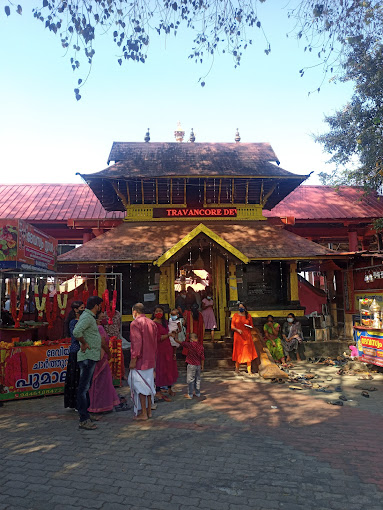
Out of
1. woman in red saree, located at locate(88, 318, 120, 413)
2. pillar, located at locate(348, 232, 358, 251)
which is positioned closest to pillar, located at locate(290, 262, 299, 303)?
pillar, located at locate(348, 232, 358, 251)

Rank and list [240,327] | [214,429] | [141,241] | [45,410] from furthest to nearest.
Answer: [141,241], [240,327], [45,410], [214,429]

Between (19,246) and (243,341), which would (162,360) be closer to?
(243,341)

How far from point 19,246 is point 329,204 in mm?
15614

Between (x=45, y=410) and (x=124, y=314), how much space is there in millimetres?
5825

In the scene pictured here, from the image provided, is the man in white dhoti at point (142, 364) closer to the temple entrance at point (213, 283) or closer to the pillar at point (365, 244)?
the temple entrance at point (213, 283)

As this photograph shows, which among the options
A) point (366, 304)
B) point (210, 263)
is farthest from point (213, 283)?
point (366, 304)

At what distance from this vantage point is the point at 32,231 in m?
8.32

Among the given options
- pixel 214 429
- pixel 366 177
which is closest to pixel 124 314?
pixel 214 429

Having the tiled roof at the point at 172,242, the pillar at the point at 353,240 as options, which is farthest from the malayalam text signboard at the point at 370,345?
the pillar at the point at 353,240

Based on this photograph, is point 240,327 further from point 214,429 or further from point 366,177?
point 366,177

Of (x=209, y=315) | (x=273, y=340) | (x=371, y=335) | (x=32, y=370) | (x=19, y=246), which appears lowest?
(x=32, y=370)

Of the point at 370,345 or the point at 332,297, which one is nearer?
the point at 370,345

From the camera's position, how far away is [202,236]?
11000 millimetres

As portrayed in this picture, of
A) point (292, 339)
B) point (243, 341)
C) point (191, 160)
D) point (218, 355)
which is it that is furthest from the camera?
point (191, 160)
